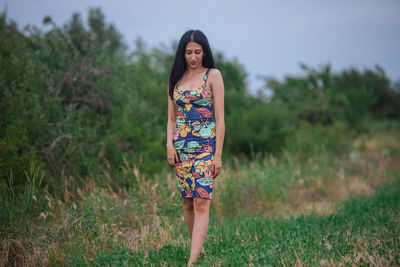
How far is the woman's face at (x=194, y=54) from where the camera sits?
3482 millimetres

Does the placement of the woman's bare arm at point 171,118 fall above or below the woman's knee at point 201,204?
above

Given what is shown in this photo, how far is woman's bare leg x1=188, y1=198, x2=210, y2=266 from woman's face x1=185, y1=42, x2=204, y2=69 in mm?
1360

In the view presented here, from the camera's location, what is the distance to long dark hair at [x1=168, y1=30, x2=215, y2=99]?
11.5 ft

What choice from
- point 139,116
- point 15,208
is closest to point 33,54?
point 139,116

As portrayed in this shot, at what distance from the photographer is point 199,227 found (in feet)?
11.0

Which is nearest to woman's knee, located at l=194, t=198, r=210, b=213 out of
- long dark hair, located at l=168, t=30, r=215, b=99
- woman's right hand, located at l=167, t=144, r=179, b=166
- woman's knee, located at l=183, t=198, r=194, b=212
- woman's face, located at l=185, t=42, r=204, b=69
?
woman's knee, located at l=183, t=198, r=194, b=212

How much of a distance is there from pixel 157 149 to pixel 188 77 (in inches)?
157

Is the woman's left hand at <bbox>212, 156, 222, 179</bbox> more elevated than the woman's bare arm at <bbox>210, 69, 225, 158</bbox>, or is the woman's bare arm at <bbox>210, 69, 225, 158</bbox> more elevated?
the woman's bare arm at <bbox>210, 69, 225, 158</bbox>

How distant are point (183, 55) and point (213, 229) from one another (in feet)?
7.65

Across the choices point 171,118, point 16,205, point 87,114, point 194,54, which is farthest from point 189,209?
point 87,114

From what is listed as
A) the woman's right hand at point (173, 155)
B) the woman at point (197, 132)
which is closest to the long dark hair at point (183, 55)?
the woman at point (197, 132)

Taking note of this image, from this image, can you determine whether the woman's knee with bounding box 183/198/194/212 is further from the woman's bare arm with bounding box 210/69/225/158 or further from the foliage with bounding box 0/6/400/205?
the foliage with bounding box 0/6/400/205

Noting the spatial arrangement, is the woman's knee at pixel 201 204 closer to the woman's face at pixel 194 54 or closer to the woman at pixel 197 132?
the woman at pixel 197 132

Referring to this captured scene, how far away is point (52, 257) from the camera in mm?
3699
